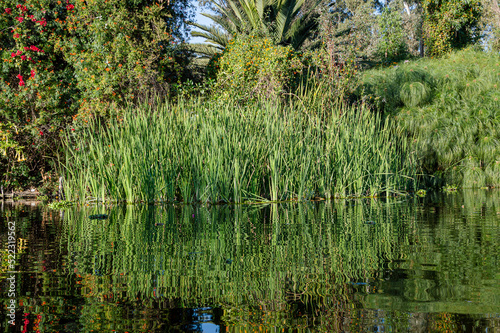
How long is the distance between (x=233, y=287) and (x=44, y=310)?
63cm

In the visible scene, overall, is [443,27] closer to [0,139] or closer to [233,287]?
[0,139]

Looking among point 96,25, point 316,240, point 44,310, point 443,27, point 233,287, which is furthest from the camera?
point 443,27

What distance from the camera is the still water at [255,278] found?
131cm

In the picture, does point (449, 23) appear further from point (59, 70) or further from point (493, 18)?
point (59, 70)

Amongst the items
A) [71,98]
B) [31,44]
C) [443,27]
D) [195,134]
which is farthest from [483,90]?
[31,44]

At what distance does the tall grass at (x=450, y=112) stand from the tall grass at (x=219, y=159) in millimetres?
3684

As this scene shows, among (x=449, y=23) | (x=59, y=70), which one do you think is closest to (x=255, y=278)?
(x=59, y=70)

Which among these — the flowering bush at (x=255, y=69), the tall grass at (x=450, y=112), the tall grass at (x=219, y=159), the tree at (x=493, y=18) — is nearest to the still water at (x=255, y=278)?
the tall grass at (x=219, y=159)

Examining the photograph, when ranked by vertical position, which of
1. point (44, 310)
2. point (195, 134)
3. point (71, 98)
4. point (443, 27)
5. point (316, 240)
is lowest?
point (44, 310)

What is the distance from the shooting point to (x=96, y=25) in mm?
8711

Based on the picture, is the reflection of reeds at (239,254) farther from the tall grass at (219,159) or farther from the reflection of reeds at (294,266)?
the tall grass at (219,159)

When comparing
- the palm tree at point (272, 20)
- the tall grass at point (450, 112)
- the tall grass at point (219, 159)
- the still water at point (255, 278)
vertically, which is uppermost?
the palm tree at point (272, 20)

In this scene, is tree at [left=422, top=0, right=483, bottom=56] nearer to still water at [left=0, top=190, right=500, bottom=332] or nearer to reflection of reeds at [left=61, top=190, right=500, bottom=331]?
reflection of reeds at [left=61, top=190, right=500, bottom=331]

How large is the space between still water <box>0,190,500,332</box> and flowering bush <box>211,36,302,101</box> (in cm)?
554
